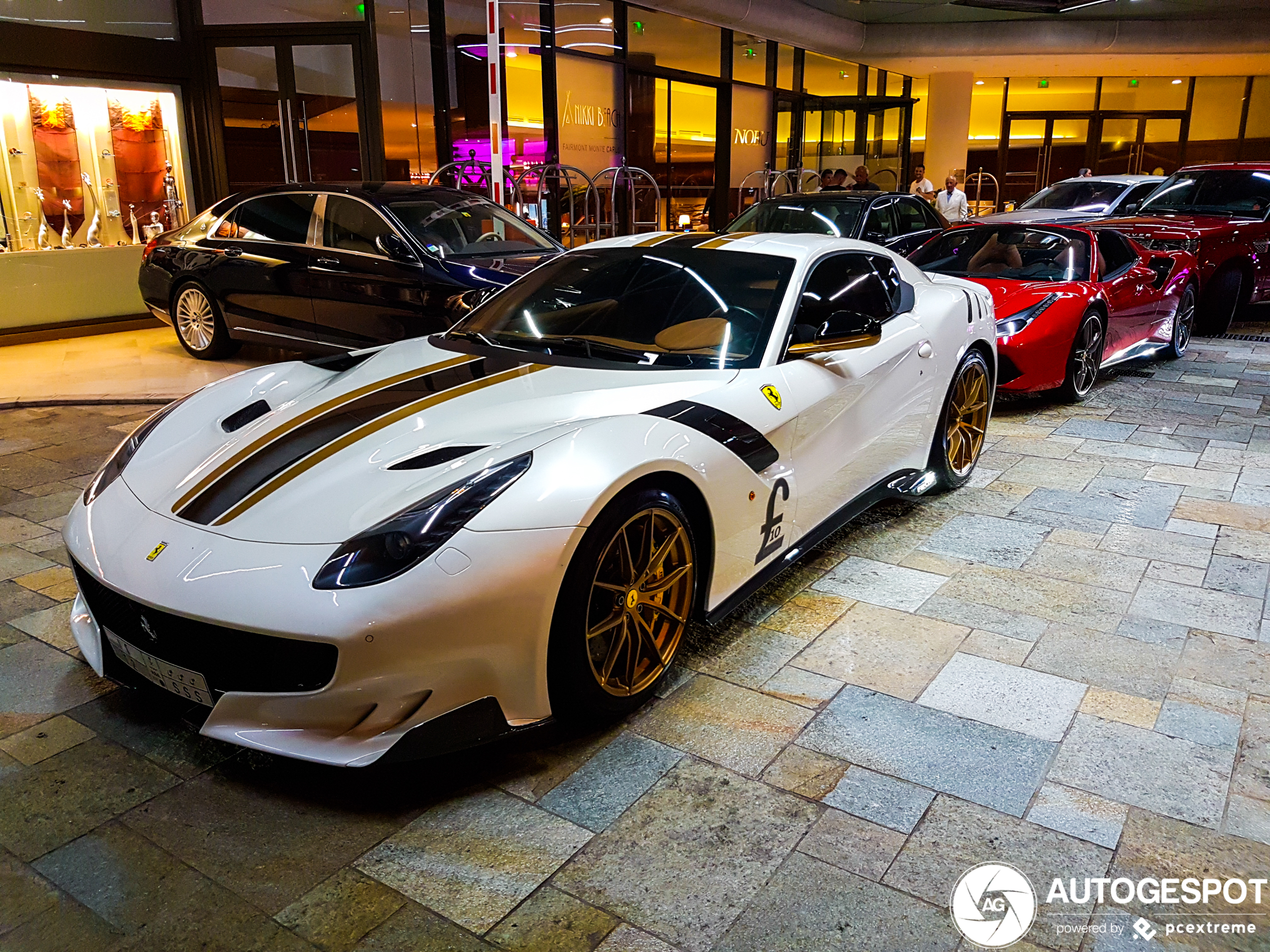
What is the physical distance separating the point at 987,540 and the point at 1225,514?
138 centimetres

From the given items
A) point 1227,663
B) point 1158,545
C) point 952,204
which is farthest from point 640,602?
point 952,204

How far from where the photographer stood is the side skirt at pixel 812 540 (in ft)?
10.5

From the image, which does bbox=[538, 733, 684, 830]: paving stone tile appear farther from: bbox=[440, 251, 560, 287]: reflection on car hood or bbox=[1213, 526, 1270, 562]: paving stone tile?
bbox=[440, 251, 560, 287]: reflection on car hood

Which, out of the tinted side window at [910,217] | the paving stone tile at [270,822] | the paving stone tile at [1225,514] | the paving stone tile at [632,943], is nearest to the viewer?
the paving stone tile at [632,943]

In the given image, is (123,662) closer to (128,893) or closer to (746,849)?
(128,893)

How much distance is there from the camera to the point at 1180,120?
24.6 metres

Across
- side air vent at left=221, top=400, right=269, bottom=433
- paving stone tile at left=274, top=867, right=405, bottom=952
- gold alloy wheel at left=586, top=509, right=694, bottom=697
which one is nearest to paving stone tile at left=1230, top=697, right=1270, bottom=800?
gold alloy wheel at left=586, top=509, right=694, bottom=697

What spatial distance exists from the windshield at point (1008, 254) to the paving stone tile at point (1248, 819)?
17.4 ft

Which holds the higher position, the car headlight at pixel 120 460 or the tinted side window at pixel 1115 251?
the tinted side window at pixel 1115 251

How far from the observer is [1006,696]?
308cm

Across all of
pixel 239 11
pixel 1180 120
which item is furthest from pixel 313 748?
pixel 1180 120

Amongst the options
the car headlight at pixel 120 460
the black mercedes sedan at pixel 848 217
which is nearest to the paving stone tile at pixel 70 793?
the car headlight at pixel 120 460

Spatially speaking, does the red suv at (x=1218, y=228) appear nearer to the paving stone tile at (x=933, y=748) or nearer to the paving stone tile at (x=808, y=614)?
the paving stone tile at (x=808, y=614)

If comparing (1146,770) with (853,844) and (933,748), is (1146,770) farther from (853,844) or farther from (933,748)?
(853,844)
